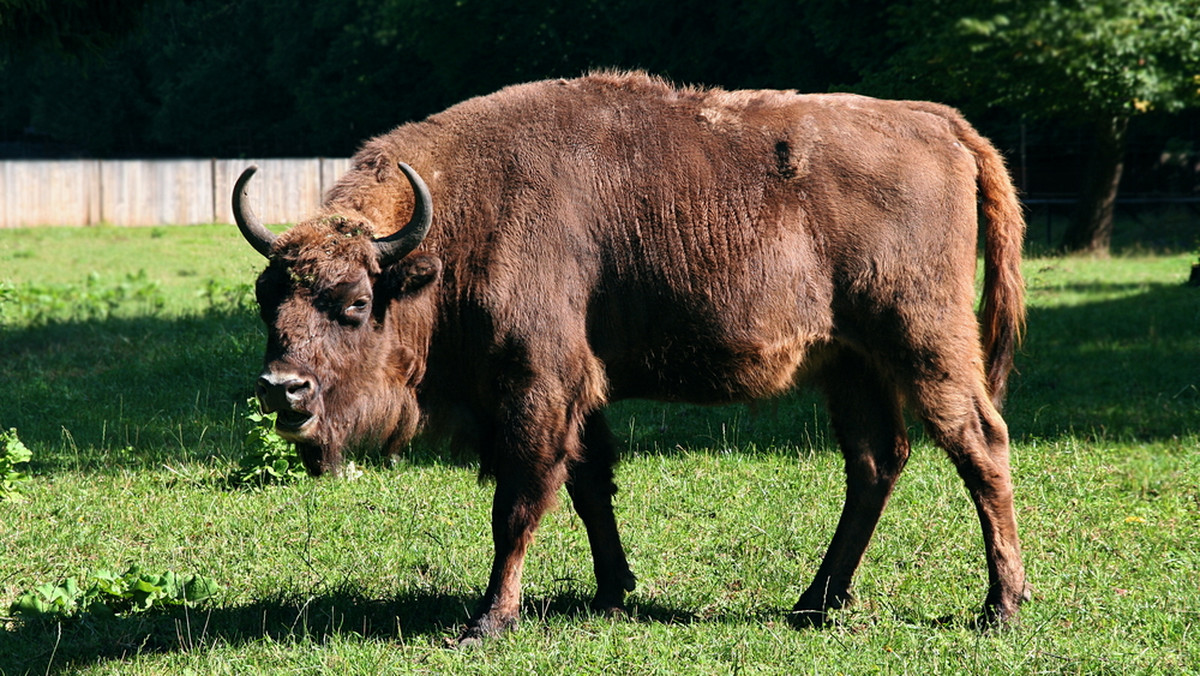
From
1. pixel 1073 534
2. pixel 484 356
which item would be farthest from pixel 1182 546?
pixel 484 356

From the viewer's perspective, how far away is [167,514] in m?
7.19

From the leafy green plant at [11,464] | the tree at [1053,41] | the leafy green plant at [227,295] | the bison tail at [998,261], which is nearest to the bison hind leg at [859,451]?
the bison tail at [998,261]

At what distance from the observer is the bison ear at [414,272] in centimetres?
522

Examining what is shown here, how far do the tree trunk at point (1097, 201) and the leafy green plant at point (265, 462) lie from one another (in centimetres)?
1797

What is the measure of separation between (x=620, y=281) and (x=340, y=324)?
132cm

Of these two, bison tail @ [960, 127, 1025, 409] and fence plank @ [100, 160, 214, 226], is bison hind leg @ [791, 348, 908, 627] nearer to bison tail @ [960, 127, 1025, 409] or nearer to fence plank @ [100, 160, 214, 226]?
bison tail @ [960, 127, 1025, 409]

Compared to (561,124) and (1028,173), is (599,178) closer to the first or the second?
(561,124)

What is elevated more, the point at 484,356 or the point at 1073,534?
the point at 484,356

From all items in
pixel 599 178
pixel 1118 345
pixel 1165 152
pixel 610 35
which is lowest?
pixel 1118 345

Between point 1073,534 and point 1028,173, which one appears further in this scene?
point 1028,173

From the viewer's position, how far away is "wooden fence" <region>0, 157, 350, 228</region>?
30938 millimetres

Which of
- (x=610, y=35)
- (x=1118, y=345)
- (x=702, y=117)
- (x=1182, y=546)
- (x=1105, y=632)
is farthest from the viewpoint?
(x=610, y=35)

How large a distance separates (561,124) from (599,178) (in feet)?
1.13

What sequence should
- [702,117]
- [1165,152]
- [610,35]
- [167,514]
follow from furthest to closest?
[610,35] < [1165,152] < [167,514] < [702,117]
